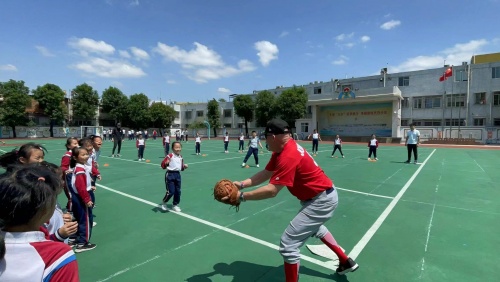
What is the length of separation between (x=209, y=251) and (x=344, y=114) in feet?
142

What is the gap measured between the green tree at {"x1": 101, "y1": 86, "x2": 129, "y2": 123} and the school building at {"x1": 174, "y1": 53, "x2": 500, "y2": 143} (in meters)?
38.2

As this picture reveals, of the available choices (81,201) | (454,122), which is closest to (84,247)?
(81,201)

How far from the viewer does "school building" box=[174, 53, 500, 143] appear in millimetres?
35562

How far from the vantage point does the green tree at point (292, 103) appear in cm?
4547

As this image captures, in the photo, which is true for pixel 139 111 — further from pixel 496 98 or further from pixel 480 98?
pixel 496 98

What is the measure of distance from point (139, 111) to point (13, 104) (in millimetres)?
20590

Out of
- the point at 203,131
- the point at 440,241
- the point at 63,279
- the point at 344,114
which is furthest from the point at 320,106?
the point at 63,279

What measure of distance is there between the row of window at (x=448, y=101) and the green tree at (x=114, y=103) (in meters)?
54.7

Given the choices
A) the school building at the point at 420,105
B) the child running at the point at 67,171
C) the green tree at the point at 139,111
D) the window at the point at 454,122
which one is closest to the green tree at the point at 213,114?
the green tree at the point at 139,111

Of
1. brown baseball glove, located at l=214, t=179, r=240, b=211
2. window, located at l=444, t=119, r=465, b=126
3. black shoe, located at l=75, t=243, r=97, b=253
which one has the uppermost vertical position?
window, located at l=444, t=119, r=465, b=126

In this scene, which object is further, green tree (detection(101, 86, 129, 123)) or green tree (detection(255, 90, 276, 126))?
green tree (detection(101, 86, 129, 123))

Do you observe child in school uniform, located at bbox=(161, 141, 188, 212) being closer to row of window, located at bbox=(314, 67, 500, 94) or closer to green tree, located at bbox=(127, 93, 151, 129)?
row of window, located at bbox=(314, 67, 500, 94)

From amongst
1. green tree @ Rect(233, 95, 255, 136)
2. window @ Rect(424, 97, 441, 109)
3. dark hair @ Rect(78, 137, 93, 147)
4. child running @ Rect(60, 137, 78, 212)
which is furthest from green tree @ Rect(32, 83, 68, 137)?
window @ Rect(424, 97, 441, 109)

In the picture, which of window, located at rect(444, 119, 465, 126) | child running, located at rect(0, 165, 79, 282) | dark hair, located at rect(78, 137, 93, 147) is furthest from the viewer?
window, located at rect(444, 119, 465, 126)
